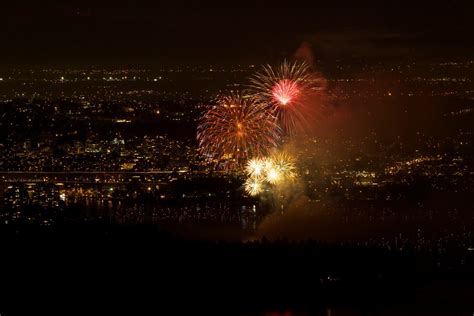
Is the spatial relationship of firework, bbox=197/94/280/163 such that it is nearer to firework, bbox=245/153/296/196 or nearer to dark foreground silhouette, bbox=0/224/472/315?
firework, bbox=245/153/296/196

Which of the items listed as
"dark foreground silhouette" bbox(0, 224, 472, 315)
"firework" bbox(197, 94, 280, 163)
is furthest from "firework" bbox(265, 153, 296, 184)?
"dark foreground silhouette" bbox(0, 224, 472, 315)

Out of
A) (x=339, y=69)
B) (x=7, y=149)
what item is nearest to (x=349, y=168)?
(x=339, y=69)

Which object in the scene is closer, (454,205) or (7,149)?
(454,205)

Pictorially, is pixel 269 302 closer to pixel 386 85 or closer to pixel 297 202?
pixel 297 202

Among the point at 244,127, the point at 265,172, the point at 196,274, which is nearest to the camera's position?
the point at 196,274

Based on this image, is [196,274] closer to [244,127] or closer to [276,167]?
[244,127]

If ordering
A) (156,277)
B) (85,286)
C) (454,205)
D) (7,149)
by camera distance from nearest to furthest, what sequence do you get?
(85,286), (156,277), (454,205), (7,149)

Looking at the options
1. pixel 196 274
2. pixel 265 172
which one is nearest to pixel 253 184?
pixel 265 172

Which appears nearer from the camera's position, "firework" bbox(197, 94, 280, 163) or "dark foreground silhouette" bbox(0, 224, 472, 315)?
"dark foreground silhouette" bbox(0, 224, 472, 315)
